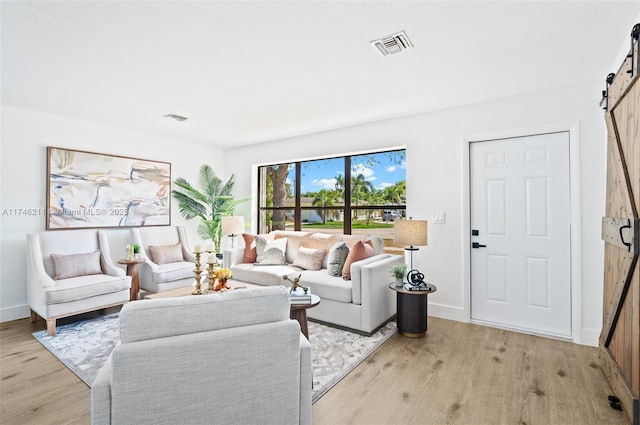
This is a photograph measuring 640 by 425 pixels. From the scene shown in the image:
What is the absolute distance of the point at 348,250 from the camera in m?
3.69

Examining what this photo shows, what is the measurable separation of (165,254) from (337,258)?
2.51 metres

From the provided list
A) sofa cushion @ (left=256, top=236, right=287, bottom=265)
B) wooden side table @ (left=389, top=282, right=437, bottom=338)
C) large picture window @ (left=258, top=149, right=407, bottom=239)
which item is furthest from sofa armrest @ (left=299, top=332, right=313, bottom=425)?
large picture window @ (left=258, top=149, right=407, bottom=239)

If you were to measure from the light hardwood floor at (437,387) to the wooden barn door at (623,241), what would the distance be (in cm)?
24

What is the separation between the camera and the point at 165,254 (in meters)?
4.49

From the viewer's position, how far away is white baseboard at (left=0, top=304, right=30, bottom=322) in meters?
3.59

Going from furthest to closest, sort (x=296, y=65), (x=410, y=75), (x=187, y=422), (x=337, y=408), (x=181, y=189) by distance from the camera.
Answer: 1. (x=181, y=189)
2. (x=410, y=75)
3. (x=296, y=65)
4. (x=337, y=408)
5. (x=187, y=422)

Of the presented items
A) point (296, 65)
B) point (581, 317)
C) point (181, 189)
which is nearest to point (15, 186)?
point (181, 189)

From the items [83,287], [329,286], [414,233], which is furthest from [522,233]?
[83,287]

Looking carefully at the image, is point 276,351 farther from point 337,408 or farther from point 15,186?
point 15,186

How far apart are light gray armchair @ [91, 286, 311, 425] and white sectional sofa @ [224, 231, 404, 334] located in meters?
1.63

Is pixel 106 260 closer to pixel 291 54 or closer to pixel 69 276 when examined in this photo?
pixel 69 276

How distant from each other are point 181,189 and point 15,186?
2.04 metres

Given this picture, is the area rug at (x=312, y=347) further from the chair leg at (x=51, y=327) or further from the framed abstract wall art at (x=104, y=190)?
the framed abstract wall art at (x=104, y=190)

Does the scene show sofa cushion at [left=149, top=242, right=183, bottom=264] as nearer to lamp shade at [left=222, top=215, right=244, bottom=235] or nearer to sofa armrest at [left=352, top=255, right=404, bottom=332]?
lamp shade at [left=222, top=215, right=244, bottom=235]
